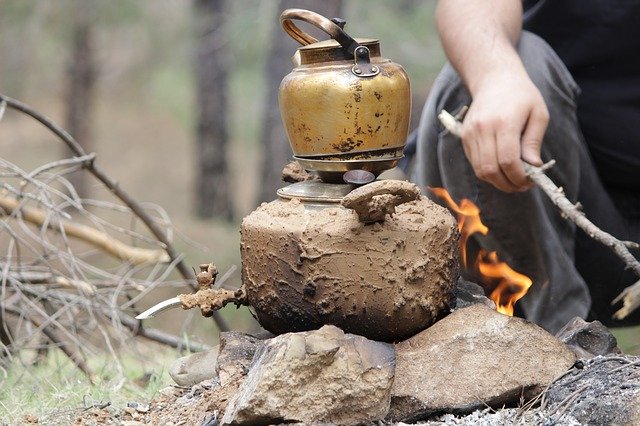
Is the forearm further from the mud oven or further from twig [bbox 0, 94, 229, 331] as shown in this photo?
twig [bbox 0, 94, 229, 331]

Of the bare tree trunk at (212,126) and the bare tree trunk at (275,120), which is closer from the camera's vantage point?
the bare tree trunk at (275,120)

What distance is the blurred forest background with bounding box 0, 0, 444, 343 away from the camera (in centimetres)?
843

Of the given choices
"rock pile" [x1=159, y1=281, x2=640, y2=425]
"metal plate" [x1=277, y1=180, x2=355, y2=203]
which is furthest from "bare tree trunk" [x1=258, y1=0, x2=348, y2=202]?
"rock pile" [x1=159, y1=281, x2=640, y2=425]

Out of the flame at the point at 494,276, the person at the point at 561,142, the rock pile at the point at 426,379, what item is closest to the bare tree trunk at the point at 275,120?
the person at the point at 561,142

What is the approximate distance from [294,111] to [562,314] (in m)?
1.40

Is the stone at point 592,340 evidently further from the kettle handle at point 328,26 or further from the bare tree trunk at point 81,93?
the bare tree trunk at point 81,93

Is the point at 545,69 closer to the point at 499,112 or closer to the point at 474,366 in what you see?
the point at 499,112

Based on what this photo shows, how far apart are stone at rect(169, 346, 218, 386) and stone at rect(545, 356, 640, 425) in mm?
830

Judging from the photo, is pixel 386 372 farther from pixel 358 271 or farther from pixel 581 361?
pixel 581 361

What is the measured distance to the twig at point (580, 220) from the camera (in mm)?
2009

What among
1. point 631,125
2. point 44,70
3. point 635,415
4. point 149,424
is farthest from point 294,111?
point 44,70

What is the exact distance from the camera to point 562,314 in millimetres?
2979

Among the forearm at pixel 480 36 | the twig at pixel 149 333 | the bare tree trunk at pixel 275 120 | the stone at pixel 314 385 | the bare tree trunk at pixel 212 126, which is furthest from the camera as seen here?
the bare tree trunk at pixel 212 126

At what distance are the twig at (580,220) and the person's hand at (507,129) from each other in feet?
0.14
